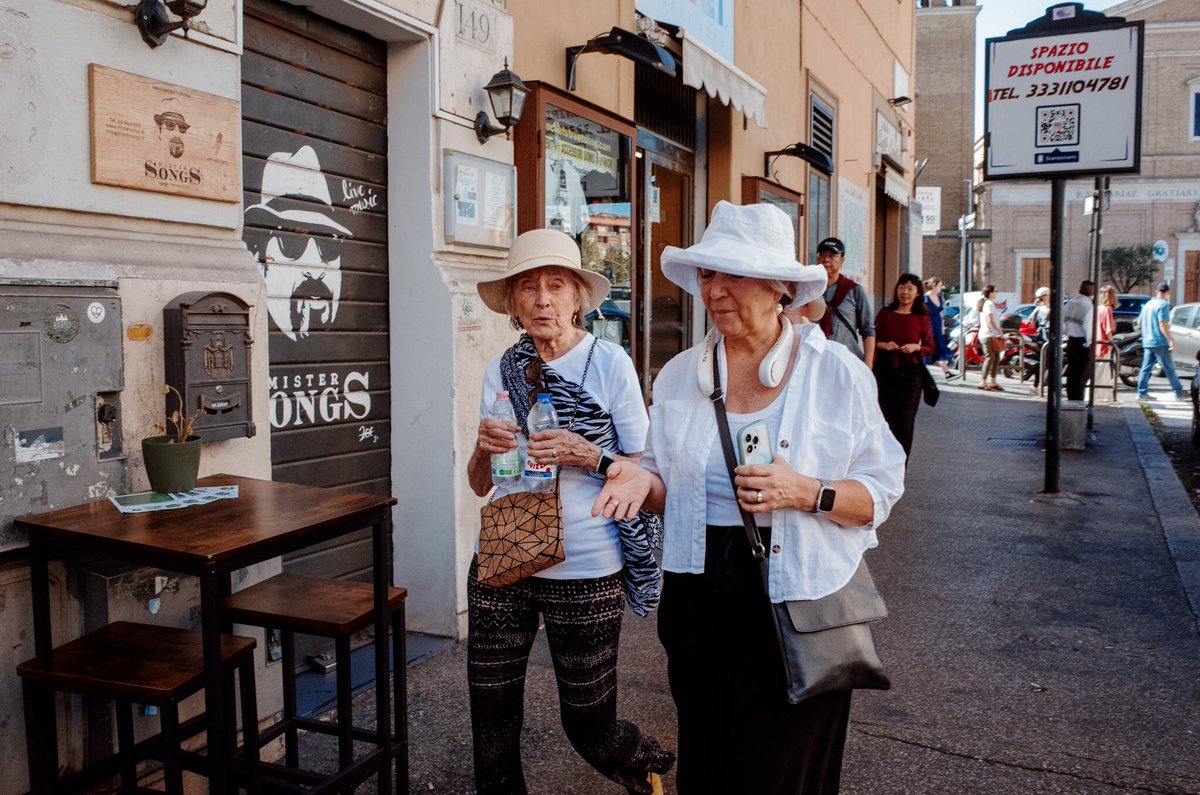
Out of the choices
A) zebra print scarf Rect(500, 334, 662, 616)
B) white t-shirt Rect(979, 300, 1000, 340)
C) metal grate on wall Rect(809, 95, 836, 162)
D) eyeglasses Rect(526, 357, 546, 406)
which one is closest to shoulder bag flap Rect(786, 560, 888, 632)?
zebra print scarf Rect(500, 334, 662, 616)

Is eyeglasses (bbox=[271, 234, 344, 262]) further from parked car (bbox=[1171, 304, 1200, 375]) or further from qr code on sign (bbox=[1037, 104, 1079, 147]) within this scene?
parked car (bbox=[1171, 304, 1200, 375])

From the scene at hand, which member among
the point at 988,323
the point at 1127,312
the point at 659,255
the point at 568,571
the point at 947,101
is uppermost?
the point at 947,101

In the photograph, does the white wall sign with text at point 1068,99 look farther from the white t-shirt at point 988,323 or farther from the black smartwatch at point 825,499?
the white t-shirt at point 988,323

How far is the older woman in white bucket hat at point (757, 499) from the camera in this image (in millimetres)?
2340

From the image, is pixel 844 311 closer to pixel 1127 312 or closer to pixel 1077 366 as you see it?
pixel 1077 366

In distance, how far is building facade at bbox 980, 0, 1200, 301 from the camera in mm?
40000

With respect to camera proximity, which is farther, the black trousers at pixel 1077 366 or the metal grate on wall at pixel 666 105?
the black trousers at pixel 1077 366

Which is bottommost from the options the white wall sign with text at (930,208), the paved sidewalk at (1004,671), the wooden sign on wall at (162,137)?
the paved sidewalk at (1004,671)

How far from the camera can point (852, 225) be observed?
48.4 ft

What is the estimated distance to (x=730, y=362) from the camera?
2.63 meters

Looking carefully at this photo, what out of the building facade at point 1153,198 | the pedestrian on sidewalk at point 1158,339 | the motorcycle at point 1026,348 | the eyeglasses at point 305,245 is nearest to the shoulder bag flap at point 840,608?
the eyeglasses at point 305,245

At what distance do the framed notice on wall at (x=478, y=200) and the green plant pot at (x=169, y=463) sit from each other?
Answer: 229cm

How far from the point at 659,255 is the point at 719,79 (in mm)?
1585

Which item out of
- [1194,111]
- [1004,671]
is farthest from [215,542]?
[1194,111]
